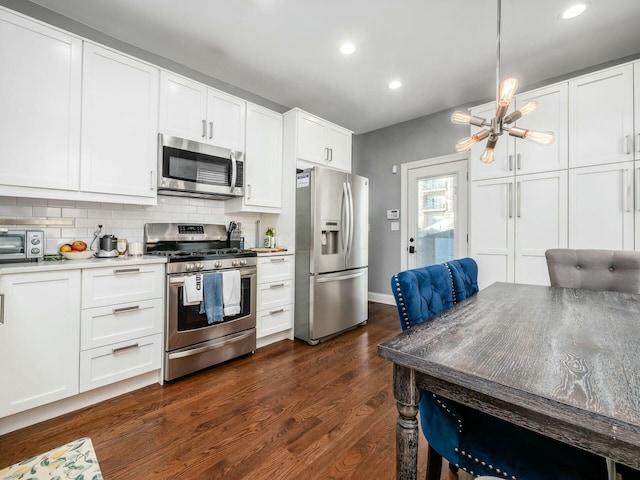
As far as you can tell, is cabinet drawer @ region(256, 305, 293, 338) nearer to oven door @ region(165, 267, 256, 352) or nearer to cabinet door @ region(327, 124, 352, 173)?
oven door @ region(165, 267, 256, 352)

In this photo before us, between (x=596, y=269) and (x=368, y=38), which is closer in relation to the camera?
(x=596, y=269)

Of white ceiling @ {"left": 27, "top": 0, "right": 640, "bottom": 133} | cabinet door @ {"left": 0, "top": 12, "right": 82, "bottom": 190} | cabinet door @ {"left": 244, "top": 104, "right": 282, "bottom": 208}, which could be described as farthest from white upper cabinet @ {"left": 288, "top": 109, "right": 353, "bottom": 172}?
cabinet door @ {"left": 0, "top": 12, "right": 82, "bottom": 190}

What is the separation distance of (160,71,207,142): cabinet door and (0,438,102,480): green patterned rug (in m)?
2.17

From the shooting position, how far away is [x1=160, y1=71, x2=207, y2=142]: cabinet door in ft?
8.11

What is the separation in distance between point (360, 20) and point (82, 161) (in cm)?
229

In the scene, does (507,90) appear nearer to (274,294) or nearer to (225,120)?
(225,120)

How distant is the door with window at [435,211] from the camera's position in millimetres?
3854

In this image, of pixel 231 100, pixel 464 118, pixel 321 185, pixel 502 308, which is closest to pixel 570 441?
pixel 502 308

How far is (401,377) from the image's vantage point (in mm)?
856

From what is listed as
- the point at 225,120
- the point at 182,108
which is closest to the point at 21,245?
the point at 182,108

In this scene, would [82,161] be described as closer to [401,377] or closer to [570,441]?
[401,377]

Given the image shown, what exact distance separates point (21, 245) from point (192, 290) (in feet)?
3.64

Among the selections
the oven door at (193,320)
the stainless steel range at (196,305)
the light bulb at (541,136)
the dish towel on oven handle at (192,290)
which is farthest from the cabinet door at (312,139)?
the light bulb at (541,136)

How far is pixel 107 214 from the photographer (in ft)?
8.05
